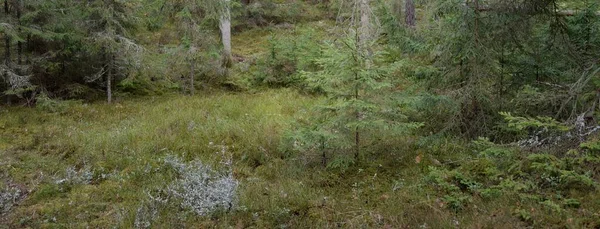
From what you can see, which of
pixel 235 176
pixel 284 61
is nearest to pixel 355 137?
pixel 235 176

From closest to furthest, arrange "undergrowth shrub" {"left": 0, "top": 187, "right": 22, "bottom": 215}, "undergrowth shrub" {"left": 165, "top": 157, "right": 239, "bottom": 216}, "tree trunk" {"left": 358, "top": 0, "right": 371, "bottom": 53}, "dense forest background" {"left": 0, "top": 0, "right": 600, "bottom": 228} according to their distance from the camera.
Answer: "dense forest background" {"left": 0, "top": 0, "right": 600, "bottom": 228}
"undergrowth shrub" {"left": 165, "top": 157, "right": 239, "bottom": 216}
"undergrowth shrub" {"left": 0, "top": 187, "right": 22, "bottom": 215}
"tree trunk" {"left": 358, "top": 0, "right": 371, "bottom": 53}

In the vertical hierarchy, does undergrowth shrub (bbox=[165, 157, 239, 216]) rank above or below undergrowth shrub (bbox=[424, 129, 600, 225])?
below

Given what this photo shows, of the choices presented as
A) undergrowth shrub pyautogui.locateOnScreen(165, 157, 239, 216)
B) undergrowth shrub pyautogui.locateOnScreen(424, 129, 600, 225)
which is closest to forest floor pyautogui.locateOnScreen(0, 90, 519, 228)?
undergrowth shrub pyautogui.locateOnScreen(165, 157, 239, 216)

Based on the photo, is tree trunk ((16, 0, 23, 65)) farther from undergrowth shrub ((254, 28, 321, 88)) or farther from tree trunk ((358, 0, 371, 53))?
tree trunk ((358, 0, 371, 53))

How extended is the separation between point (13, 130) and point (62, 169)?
3.59 m

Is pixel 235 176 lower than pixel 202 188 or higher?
lower

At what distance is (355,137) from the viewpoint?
7.35 m

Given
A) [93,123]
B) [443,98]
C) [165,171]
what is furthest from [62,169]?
[443,98]

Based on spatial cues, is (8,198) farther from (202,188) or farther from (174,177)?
(202,188)

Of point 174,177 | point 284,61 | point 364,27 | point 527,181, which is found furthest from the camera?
point 284,61

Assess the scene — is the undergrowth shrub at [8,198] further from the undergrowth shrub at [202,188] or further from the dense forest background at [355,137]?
the undergrowth shrub at [202,188]

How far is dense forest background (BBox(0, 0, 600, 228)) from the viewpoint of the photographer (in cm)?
536

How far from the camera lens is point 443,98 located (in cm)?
724

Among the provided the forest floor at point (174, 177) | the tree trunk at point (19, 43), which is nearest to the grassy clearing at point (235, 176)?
the forest floor at point (174, 177)
